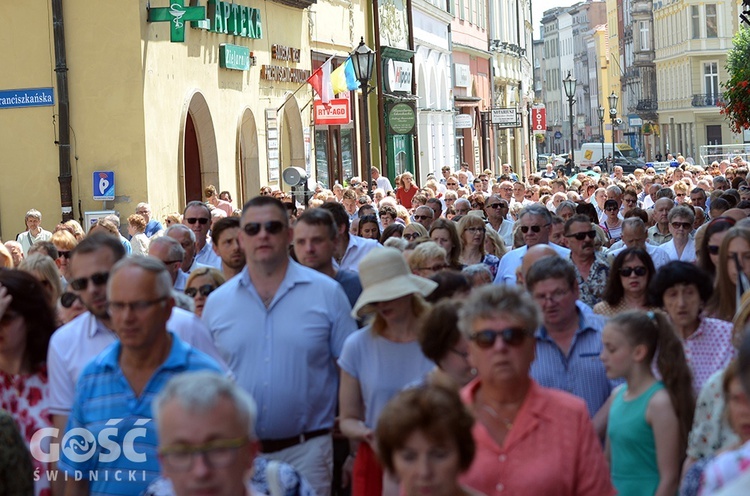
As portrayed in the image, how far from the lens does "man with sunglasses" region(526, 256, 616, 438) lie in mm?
7113

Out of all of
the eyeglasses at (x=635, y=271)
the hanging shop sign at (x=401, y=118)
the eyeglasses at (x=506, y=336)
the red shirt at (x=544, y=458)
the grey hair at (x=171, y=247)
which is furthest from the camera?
the hanging shop sign at (x=401, y=118)

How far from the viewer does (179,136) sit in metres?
24.1

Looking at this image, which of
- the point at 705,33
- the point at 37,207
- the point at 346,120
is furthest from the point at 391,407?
the point at 705,33

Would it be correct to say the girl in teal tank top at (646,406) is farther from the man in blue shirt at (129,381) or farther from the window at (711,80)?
the window at (711,80)

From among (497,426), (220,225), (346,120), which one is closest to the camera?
(497,426)

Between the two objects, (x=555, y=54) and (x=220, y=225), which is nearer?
(x=220, y=225)

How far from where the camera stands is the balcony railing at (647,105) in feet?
370

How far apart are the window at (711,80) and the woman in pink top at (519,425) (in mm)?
97192

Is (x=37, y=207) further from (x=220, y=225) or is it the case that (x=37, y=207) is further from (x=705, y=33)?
(x=705, y=33)

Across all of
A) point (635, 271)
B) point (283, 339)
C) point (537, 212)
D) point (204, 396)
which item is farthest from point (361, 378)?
point (537, 212)

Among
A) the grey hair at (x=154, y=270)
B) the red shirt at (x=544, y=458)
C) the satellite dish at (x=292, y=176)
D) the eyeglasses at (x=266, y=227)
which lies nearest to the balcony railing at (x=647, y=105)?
the satellite dish at (x=292, y=176)

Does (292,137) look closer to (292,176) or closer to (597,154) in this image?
(292,176)

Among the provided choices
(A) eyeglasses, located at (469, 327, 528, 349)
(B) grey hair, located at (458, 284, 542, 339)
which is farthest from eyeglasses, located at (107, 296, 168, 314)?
(A) eyeglasses, located at (469, 327, 528, 349)

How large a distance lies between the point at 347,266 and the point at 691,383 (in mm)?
4783
